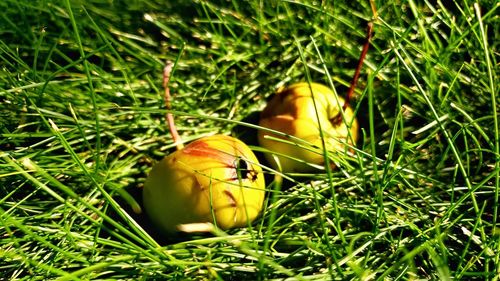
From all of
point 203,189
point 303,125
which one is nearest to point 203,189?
point 203,189

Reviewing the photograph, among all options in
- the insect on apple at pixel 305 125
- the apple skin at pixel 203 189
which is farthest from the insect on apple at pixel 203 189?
the insect on apple at pixel 305 125

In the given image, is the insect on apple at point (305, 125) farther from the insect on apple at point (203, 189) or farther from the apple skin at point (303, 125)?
the insect on apple at point (203, 189)

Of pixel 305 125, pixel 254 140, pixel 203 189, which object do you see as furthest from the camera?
pixel 254 140

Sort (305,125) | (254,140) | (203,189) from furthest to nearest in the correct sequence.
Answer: (254,140) → (305,125) → (203,189)

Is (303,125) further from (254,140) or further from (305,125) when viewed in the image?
(254,140)

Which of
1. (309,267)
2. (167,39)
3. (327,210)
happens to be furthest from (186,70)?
(309,267)

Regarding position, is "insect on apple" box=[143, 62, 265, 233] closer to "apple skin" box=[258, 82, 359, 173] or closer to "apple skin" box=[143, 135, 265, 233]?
"apple skin" box=[143, 135, 265, 233]

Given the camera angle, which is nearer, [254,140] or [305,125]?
[305,125]

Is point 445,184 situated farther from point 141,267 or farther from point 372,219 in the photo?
point 141,267
